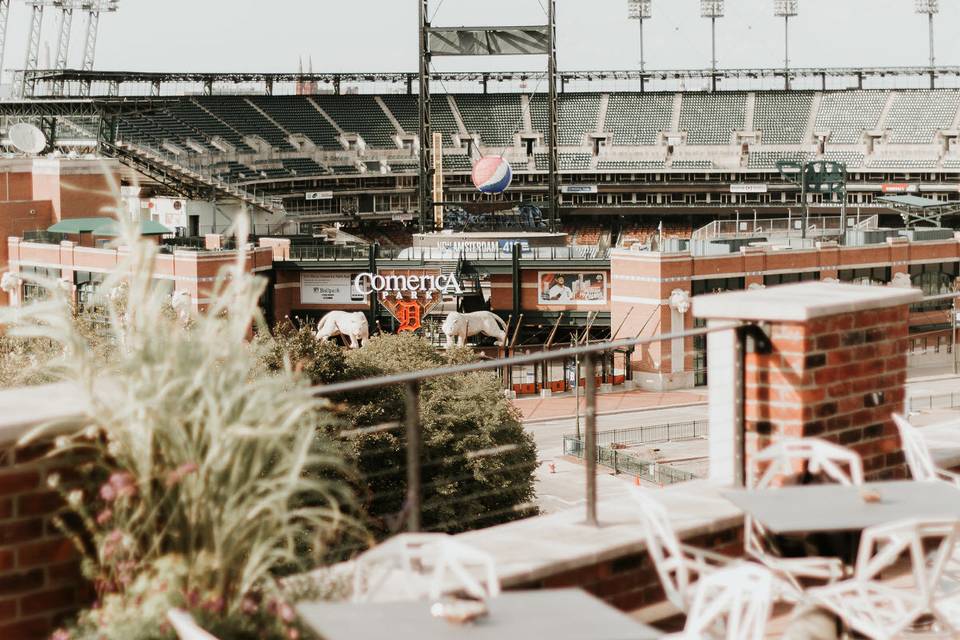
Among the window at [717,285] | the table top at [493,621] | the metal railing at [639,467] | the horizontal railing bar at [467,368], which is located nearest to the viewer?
the table top at [493,621]

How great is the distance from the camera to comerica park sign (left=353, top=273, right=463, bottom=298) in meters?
48.0

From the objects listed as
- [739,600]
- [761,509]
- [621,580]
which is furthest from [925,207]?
[739,600]

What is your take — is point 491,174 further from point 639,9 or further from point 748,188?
point 639,9

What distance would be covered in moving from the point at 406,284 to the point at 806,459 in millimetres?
42728

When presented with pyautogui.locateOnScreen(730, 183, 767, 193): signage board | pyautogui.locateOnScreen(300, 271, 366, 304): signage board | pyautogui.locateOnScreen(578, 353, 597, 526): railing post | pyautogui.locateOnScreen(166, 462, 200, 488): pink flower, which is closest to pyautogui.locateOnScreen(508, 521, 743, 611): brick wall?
pyautogui.locateOnScreen(578, 353, 597, 526): railing post

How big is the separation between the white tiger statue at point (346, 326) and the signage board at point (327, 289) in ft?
9.07

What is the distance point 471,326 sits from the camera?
45.8m

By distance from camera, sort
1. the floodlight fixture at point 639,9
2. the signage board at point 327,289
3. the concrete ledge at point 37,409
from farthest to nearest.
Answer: the floodlight fixture at point 639,9 → the signage board at point 327,289 → the concrete ledge at point 37,409

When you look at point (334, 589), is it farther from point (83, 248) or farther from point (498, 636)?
point (83, 248)

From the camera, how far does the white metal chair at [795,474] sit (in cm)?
491

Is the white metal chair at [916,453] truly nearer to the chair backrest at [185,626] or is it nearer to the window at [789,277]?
the chair backrest at [185,626]

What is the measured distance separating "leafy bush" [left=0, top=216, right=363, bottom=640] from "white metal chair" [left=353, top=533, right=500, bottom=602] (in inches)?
12.5

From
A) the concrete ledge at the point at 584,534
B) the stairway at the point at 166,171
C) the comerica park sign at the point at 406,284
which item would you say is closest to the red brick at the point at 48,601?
the concrete ledge at the point at 584,534

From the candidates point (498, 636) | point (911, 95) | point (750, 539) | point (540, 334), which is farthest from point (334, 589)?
point (911, 95)
